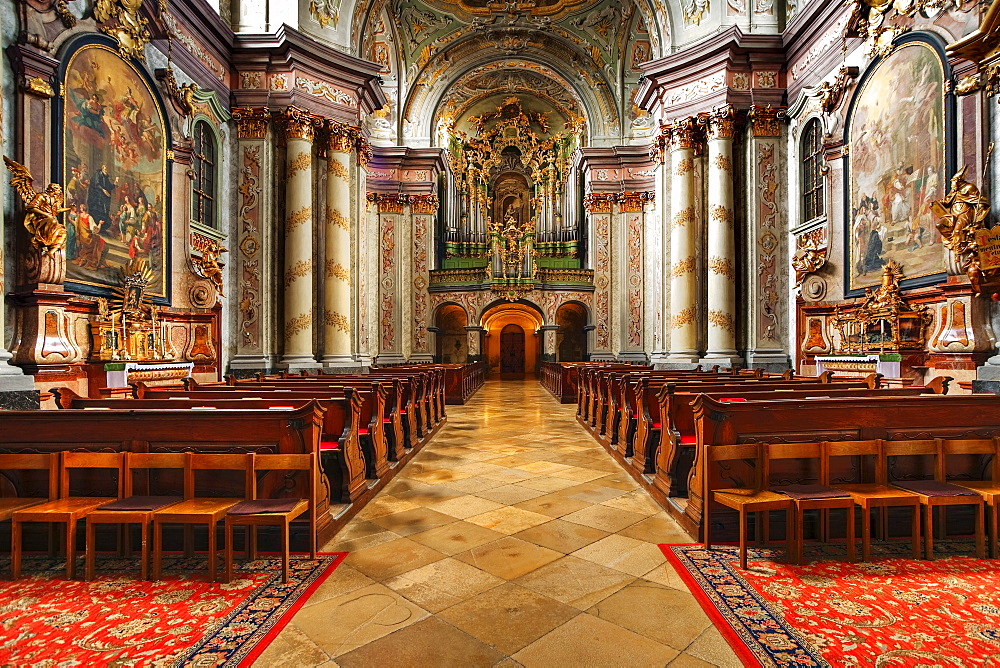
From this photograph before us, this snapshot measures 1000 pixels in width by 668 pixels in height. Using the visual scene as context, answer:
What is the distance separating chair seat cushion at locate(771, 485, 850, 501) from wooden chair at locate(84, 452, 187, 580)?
376cm

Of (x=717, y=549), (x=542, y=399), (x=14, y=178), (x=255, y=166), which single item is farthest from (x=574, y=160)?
(x=717, y=549)

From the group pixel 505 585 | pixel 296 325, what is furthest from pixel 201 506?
pixel 296 325

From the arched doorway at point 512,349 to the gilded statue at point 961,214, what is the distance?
2062 centimetres

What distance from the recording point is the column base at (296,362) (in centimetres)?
1112

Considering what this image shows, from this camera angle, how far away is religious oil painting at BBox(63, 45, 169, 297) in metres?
6.78

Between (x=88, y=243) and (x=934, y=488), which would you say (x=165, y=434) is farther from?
(x=934, y=488)

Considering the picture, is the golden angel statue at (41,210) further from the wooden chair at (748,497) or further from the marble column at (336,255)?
the wooden chair at (748,497)

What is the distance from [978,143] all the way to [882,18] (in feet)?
10.4

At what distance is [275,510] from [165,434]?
1.14m

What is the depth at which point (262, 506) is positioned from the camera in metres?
3.20

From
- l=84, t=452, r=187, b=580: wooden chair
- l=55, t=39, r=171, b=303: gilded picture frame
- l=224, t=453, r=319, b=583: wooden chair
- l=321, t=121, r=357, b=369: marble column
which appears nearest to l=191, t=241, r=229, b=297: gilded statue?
l=55, t=39, r=171, b=303: gilded picture frame

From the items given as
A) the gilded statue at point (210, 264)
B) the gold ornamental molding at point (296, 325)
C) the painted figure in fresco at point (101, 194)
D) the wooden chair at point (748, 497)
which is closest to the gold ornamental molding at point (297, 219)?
the gilded statue at point (210, 264)

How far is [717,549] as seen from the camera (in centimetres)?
354

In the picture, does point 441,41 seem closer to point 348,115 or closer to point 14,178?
point 348,115
